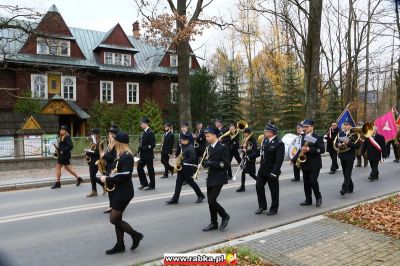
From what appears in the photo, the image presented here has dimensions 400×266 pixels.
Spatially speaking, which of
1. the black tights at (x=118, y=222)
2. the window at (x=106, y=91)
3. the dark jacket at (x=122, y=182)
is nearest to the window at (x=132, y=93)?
the window at (x=106, y=91)

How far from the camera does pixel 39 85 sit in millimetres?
31203

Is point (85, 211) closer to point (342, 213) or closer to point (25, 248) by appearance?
point (25, 248)

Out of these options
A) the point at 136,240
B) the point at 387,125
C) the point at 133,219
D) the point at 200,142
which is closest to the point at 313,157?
the point at 133,219

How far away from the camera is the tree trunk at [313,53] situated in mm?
18625

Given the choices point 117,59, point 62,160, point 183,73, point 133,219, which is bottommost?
point 133,219

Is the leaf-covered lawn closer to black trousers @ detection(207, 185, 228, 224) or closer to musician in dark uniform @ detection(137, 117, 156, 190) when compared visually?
black trousers @ detection(207, 185, 228, 224)

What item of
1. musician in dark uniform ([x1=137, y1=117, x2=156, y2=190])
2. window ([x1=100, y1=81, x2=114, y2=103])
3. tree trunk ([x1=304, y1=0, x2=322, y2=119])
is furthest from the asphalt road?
window ([x1=100, y1=81, x2=114, y2=103])

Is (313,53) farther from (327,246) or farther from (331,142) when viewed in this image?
(327,246)

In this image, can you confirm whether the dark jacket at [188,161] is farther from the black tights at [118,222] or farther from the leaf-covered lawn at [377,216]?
the black tights at [118,222]

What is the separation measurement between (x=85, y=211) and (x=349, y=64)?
3060cm

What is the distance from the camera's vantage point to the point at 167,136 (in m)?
13.6

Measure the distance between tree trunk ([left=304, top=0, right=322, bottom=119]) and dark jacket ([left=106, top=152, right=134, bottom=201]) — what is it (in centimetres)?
1485

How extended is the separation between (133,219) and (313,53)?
13688 mm

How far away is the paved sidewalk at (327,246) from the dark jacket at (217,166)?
1.33m
